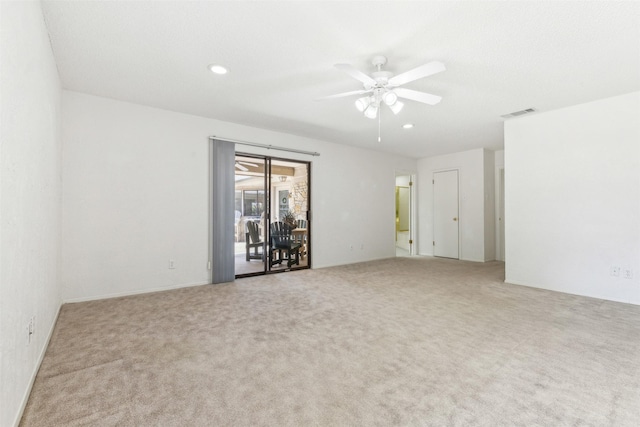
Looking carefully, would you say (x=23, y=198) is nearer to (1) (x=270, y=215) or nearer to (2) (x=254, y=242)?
(1) (x=270, y=215)

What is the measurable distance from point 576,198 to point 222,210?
192 inches

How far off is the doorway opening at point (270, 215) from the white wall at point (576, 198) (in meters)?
3.44

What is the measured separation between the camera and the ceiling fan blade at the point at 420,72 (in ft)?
7.27

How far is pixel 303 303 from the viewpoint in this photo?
11.4 ft

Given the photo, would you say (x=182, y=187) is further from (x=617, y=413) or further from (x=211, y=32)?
(x=617, y=413)

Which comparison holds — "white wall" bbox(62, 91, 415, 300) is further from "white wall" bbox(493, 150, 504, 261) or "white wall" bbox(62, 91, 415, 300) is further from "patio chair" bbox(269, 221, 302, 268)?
"white wall" bbox(493, 150, 504, 261)

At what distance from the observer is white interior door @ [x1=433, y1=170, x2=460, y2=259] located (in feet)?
22.3

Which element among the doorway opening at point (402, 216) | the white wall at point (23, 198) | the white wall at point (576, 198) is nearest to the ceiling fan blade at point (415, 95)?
the white wall at point (576, 198)

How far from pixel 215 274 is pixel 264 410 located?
308 centimetres

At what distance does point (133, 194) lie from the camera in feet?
12.5

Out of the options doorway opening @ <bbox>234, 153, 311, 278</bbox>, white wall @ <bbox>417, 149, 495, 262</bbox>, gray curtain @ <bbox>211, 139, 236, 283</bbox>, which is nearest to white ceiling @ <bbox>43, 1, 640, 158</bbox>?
gray curtain @ <bbox>211, 139, 236, 283</bbox>

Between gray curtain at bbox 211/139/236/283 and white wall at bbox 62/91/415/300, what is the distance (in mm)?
144

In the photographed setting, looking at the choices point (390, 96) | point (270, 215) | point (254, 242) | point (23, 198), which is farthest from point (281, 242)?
point (23, 198)

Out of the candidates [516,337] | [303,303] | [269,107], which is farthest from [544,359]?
[269,107]
